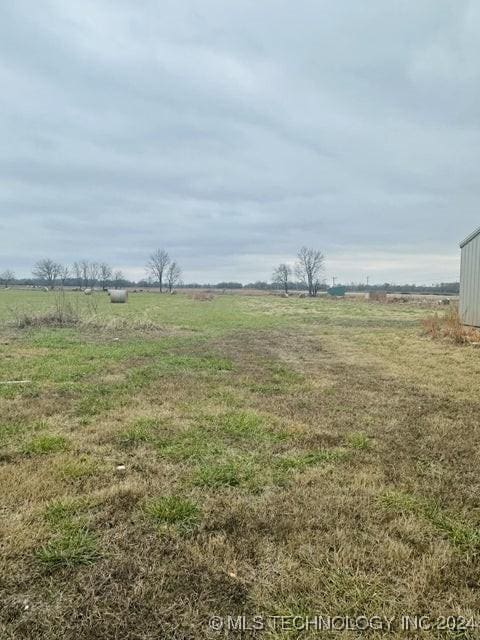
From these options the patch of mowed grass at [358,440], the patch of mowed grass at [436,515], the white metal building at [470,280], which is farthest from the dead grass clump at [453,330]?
the patch of mowed grass at [436,515]

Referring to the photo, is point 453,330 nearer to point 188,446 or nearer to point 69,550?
point 188,446

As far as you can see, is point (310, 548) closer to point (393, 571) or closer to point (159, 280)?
point (393, 571)

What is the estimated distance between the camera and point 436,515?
295 centimetres

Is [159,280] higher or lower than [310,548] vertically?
higher

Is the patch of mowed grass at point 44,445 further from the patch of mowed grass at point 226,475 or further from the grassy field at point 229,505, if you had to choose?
the patch of mowed grass at point 226,475

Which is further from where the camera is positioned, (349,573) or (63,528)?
(63,528)

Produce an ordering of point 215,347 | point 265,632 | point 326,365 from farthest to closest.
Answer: point 215,347 < point 326,365 < point 265,632

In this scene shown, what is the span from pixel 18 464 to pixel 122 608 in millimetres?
2251

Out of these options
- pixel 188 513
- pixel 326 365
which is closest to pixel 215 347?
pixel 326 365

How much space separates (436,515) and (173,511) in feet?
6.64

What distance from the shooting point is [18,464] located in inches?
147

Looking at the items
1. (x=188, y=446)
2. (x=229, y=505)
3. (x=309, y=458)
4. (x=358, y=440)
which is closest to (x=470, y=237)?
(x=358, y=440)

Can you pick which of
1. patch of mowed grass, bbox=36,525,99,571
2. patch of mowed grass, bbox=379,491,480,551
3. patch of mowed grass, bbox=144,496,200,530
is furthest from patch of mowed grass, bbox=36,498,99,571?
patch of mowed grass, bbox=379,491,480,551

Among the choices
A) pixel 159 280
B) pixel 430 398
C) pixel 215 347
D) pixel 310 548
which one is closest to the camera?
pixel 310 548
